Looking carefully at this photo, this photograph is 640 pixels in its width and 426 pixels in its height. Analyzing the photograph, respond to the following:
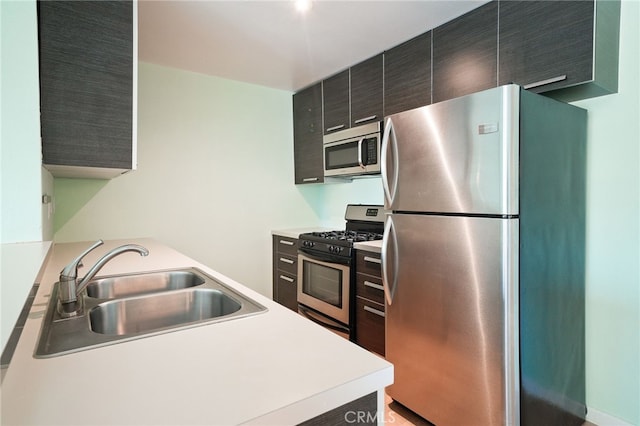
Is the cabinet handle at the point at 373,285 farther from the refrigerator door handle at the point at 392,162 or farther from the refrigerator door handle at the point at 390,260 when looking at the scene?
the refrigerator door handle at the point at 392,162

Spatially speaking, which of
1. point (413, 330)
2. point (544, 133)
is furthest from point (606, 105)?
point (413, 330)

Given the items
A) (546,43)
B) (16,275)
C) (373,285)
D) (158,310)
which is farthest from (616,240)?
(16,275)

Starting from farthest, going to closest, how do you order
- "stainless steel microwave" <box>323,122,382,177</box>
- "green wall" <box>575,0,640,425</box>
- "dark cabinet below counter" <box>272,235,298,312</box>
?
"dark cabinet below counter" <box>272,235,298,312</box>, "stainless steel microwave" <box>323,122,382,177</box>, "green wall" <box>575,0,640,425</box>

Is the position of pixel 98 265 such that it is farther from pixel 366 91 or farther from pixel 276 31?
pixel 366 91

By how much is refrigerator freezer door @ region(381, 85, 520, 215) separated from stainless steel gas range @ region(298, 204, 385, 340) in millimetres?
763

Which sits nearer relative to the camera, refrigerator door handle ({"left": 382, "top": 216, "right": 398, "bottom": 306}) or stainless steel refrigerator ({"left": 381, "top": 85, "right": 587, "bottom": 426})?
stainless steel refrigerator ({"left": 381, "top": 85, "right": 587, "bottom": 426})

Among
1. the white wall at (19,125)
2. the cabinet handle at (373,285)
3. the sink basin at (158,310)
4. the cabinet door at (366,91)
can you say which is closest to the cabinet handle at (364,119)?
the cabinet door at (366,91)

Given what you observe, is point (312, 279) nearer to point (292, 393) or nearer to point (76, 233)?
point (76, 233)

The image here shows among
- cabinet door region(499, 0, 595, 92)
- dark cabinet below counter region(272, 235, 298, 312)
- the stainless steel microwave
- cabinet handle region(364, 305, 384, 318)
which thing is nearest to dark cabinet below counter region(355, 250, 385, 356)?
cabinet handle region(364, 305, 384, 318)

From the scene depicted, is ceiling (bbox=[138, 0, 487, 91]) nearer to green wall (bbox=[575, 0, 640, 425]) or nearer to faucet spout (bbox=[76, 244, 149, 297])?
green wall (bbox=[575, 0, 640, 425])

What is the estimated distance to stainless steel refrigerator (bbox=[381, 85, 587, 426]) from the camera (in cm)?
147

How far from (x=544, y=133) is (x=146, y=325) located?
1.85 m

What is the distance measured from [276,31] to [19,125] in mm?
1616

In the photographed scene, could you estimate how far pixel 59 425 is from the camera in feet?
1.65
